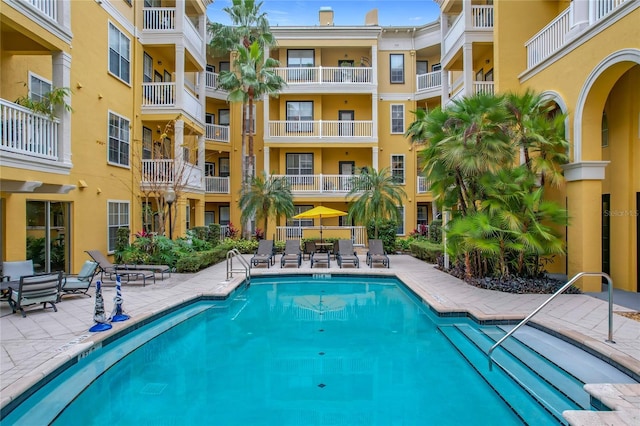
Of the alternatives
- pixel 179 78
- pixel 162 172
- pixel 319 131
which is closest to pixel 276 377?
pixel 162 172

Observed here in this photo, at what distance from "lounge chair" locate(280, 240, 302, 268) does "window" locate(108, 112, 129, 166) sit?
23.8ft

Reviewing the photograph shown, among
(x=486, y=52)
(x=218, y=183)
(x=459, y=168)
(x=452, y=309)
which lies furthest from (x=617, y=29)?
(x=218, y=183)

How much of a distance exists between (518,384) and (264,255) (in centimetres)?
1147

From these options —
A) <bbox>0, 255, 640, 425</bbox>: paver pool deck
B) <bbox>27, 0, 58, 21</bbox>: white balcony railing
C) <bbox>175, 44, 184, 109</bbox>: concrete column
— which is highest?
<bbox>175, 44, 184, 109</bbox>: concrete column

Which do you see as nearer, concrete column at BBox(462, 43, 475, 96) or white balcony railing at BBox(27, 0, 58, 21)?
white balcony railing at BBox(27, 0, 58, 21)

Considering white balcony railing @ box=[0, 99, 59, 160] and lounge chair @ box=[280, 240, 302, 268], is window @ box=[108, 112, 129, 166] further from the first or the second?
lounge chair @ box=[280, 240, 302, 268]

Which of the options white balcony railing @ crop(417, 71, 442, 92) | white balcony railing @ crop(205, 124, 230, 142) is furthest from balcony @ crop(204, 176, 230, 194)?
white balcony railing @ crop(417, 71, 442, 92)

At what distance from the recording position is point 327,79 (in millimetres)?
21891

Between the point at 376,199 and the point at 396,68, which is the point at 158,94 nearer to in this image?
the point at 376,199

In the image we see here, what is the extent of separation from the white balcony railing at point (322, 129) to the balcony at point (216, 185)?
13.2ft

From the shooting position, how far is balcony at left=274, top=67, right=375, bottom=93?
851 inches

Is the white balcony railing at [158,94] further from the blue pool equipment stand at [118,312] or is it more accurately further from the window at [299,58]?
the blue pool equipment stand at [118,312]

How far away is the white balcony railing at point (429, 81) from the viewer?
22.6 metres

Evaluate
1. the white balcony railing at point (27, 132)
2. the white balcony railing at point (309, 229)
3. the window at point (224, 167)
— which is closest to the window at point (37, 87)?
the white balcony railing at point (27, 132)
